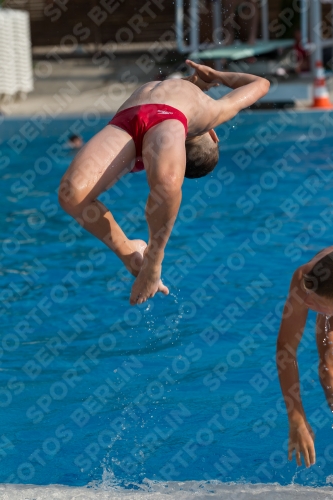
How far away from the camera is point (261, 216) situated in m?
8.16

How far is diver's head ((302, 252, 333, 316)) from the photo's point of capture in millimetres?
3150

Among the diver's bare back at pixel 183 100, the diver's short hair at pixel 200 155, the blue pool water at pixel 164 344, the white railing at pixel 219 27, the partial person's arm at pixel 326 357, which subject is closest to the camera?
the partial person's arm at pixel 326 357

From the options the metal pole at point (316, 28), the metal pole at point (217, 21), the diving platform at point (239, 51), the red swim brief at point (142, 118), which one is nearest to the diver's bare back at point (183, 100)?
the red swim brief at point (142, 118)

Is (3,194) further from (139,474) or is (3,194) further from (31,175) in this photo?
(139,474)

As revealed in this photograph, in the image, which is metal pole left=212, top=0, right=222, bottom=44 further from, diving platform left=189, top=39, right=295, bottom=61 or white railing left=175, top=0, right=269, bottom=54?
diving platform left=189, top=39, right=295, bottom=61

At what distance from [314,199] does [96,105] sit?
529 cm

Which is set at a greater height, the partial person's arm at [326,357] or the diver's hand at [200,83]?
the diver's hand at [200,83]

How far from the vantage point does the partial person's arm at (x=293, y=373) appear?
318 cm

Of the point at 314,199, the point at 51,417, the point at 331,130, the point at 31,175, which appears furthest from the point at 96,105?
the point at 51,417

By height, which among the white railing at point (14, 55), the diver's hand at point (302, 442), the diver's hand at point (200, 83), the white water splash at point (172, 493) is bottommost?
the white railing at point (14, 55)

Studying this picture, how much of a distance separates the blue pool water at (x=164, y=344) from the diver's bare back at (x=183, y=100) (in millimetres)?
1582

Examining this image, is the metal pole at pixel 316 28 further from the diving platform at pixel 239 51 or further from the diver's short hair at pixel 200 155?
the diver's short hair at pixel 200 155

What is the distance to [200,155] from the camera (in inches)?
168

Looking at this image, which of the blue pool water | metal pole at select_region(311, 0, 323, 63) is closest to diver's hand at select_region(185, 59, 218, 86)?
the blue pool water
